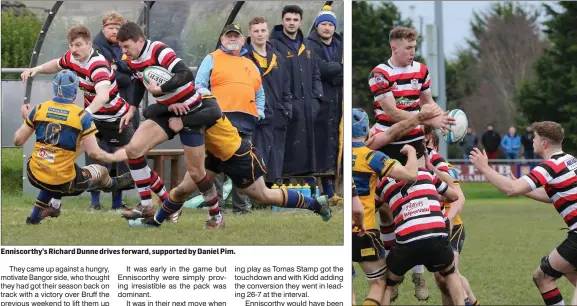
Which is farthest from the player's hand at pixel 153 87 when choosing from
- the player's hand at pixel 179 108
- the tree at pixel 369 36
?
the tree at pixel 369 36

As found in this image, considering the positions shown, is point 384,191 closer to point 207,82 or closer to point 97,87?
point 207,82

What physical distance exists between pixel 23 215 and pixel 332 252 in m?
2.57

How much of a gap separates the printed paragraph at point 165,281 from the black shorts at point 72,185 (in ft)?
6.61

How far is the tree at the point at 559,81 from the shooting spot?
1223 inches

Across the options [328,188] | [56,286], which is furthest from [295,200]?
[56,286]

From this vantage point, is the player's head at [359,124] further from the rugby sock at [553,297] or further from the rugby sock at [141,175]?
the rugby sock at [553,297]

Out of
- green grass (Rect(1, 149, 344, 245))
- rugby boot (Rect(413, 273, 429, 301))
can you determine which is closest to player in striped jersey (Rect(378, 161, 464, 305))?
green grass (Rect(1, 149, 344, 245))

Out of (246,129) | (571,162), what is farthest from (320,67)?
(571,162)

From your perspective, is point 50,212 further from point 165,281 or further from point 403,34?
point 403,34

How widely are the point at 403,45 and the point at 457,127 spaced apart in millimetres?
943

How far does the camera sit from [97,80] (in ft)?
28.2

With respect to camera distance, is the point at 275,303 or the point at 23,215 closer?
the point at 275,303

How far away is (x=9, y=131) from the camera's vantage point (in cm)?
784

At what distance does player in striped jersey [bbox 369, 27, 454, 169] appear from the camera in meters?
8.28
